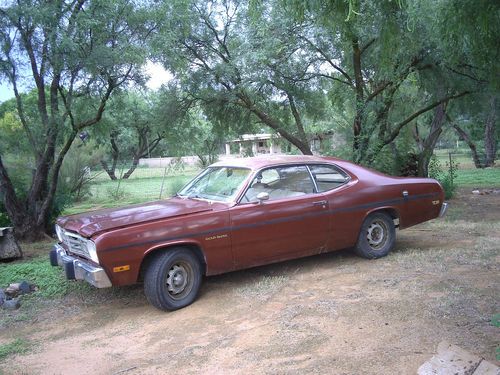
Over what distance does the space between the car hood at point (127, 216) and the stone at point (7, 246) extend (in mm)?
2717

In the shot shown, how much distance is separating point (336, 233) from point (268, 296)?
4.85 ft

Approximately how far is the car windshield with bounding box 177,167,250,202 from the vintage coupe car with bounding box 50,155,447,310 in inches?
0.7

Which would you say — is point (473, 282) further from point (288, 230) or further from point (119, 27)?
point (119, 27)

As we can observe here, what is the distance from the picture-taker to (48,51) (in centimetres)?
888

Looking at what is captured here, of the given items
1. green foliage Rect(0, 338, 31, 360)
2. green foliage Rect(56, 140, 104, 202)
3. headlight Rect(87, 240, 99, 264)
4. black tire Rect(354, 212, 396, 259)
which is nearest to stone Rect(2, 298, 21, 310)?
green foliage Rect(0, 338, 31, 360)

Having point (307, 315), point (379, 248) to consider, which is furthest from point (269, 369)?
point (379, 248)

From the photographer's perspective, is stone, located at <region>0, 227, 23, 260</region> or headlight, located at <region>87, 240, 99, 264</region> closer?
headlight, located at <region>87, 240, 99, 264</region>

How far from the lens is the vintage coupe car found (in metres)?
5.06

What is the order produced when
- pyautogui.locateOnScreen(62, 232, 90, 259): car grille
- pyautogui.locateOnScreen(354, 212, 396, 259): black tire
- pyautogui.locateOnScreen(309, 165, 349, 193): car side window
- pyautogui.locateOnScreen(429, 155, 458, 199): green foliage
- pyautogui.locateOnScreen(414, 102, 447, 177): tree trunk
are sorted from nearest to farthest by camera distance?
1. pyautogui.locateOnScreen(62, 232, 90, 259): car grille
2. pyautogui.locateOnScreen(309, 165, 349, 193): car side window
3. pyautogui.locateOnScreen(354, 212, 396, 259): black tire
4. pyautogui.locateOnScreen(429, 155, 458, 199): green foliage
5. pyautogui.locateOnScreen(414, 102, 447, 177): tree trunk

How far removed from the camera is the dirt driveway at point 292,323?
12.8 ft

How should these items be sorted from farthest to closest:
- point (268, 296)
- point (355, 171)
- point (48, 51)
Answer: point (48, 51)
point (355, 171)
point (268, 296)

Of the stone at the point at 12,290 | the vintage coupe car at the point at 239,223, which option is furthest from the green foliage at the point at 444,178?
the stone at the point at 12,290

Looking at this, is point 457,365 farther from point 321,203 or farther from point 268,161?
point 268,161

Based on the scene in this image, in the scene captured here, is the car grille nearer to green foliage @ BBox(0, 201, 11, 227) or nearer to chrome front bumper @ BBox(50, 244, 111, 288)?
chrome front bumper @ BBox(50, 244, 111, 288)
